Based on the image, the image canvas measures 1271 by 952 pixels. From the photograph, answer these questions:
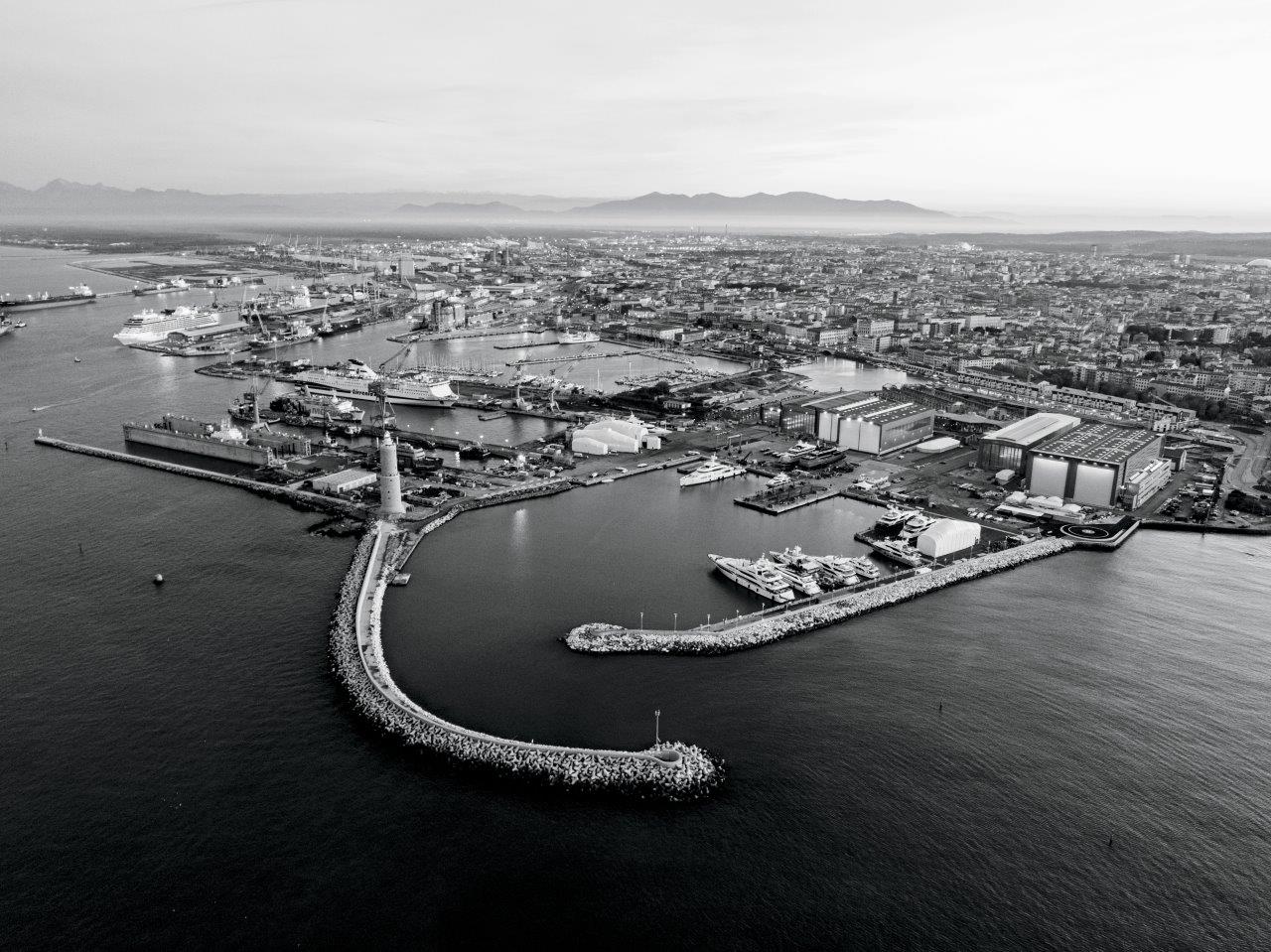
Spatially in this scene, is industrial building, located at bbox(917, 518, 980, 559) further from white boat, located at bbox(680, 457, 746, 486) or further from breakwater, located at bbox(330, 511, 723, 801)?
breakwater, located at bbox(330, 511, 723, 801)

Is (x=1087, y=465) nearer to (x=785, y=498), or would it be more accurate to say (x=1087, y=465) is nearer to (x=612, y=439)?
(x=785, y=498)

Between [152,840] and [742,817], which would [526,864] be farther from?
[152,840]

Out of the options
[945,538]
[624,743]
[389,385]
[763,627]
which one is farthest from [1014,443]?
[389,385]

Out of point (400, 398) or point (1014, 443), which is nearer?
point (1014, 443)

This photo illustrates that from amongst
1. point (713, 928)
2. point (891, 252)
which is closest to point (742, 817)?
point (713, 928)

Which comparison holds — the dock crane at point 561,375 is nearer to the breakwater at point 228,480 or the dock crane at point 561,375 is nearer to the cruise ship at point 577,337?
the cruise ship at point 577,337

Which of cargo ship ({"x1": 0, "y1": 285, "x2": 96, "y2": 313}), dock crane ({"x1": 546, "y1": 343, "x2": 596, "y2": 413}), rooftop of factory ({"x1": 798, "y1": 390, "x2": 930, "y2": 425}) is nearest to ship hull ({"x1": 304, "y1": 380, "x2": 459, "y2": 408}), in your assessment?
dock crane ({"x1": 546, "y1": 343, "x2": 596, "y2": 413})
